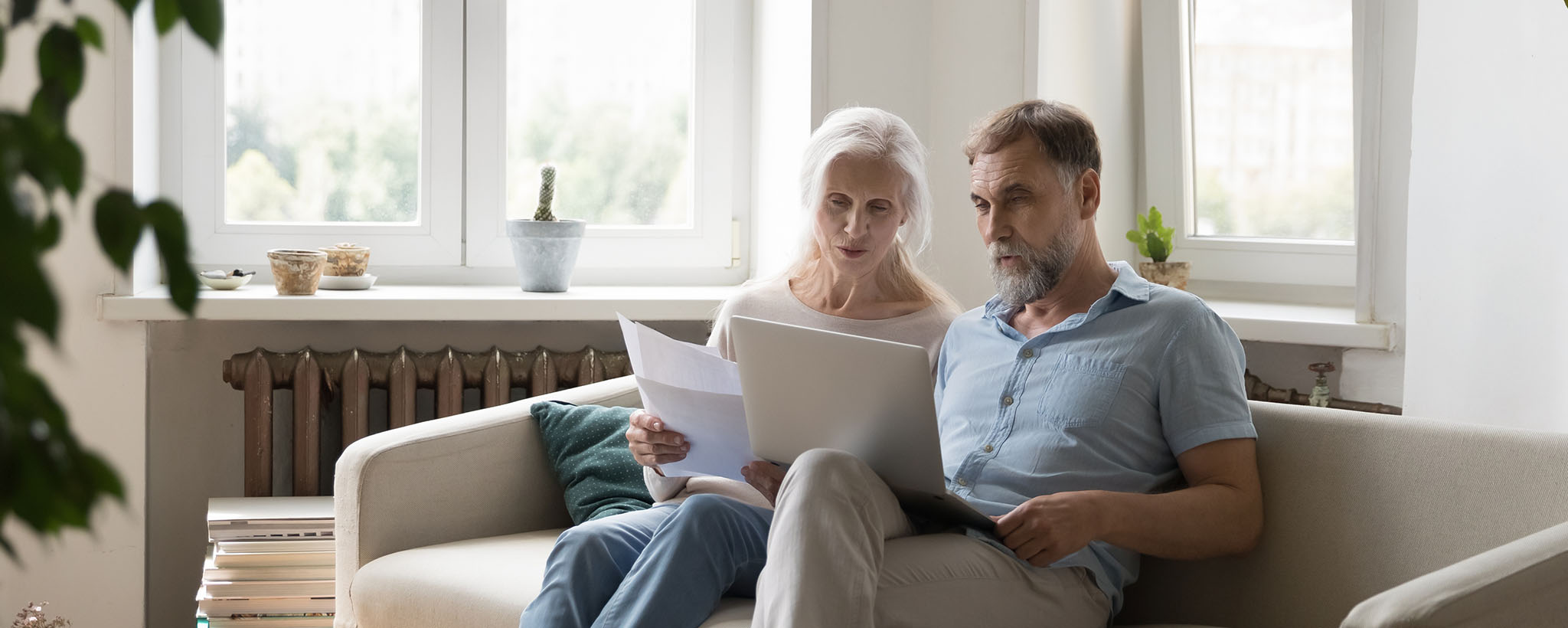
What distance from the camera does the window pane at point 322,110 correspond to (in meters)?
2.83

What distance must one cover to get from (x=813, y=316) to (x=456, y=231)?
4.34ft

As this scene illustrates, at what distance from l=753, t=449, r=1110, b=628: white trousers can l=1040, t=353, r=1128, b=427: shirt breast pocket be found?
0.69ft

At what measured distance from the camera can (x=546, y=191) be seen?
2730 mm

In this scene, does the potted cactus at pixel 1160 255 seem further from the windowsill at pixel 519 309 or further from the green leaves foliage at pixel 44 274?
the green leaves foliage at pixel 44 274

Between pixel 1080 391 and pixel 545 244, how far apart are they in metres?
1.48

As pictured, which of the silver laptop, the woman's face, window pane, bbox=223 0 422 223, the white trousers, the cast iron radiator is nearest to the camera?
the white trousers

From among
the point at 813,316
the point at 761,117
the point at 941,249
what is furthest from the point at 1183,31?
the point at 813,316

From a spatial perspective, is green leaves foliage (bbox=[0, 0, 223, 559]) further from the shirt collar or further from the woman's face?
the woman's face

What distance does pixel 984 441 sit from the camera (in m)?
1.68

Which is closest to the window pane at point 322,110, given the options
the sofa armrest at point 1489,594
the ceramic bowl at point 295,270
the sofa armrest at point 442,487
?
the ceramic bowl at point 295,270

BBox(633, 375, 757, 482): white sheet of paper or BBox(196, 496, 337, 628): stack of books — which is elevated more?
BBox(633, 375, 757, 482): white sheet of paper

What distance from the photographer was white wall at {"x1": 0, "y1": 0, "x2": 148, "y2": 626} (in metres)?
2.43

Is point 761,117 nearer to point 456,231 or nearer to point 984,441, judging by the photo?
point 456,231

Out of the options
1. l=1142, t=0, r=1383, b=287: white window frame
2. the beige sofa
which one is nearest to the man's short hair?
the beige sofa
